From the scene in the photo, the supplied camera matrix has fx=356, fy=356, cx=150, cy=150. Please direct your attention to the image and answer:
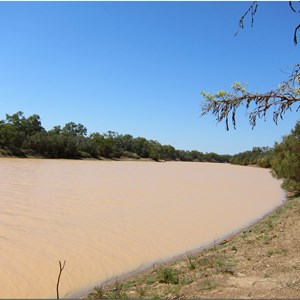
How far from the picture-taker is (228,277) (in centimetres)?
592

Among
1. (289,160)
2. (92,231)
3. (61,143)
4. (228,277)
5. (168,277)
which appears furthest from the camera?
(61,143)

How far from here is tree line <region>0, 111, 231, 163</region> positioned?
58.8 metres

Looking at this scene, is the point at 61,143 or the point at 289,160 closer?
the point at 289,160

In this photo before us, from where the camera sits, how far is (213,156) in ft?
480

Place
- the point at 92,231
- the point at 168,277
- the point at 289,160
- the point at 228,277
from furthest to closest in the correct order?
the point at 289,160 → the point at 92,231 → the point at 168,277 → the point at 228,277

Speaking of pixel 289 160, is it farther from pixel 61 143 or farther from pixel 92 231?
pixel 61 143

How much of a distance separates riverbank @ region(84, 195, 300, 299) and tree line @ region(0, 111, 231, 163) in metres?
53.3

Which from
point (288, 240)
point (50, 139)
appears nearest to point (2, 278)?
point (288, 240)

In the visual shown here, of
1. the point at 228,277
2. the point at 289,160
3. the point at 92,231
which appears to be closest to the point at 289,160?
the point at 289,160

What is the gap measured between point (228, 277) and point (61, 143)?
64137 mm

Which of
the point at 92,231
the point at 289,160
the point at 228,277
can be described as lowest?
the point at 92,231

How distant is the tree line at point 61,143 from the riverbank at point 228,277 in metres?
53.3

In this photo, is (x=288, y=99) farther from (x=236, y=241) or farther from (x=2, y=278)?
(x=236, y=241)

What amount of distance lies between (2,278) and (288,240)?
631cm
